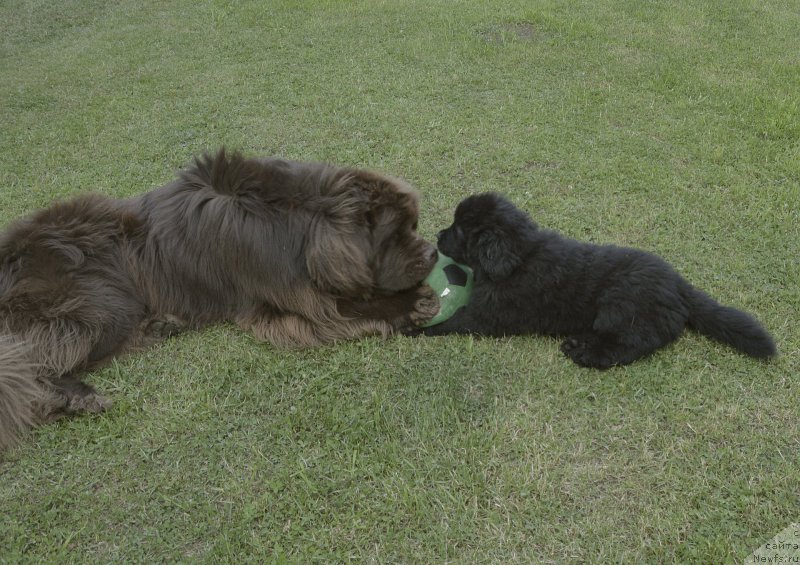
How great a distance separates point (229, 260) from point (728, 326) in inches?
106

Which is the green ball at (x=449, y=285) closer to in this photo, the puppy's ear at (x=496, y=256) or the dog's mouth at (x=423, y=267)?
the dog's mouth at (x=423, y=267)

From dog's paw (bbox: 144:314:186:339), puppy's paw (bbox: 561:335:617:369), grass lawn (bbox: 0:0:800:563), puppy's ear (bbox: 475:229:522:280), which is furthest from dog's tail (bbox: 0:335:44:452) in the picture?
puppy's paw (bbox: 561:335:617:369)

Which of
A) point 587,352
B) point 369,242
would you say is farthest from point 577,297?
point 369,242

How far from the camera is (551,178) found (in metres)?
4.93

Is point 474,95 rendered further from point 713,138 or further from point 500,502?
point 500,502

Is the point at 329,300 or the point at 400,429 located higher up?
the point at 329,300

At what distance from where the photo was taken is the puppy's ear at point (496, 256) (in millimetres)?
3432

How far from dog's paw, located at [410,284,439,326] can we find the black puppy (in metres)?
0.08

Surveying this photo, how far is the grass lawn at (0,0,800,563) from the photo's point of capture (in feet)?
8.43

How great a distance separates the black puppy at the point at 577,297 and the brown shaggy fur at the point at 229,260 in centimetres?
33

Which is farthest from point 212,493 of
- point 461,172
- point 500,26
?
point 500,26

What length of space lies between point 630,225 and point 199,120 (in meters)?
4.16

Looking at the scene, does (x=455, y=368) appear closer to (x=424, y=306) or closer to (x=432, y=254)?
(x=424, y=306)

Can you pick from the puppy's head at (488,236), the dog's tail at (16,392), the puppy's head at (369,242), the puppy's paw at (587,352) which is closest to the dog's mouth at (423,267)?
the puppy's head at (369,242)
